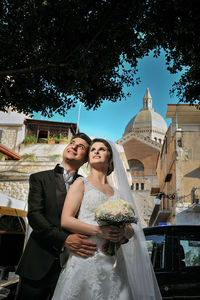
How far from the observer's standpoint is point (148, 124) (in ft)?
285

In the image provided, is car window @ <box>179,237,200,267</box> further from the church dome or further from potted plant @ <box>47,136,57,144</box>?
the church dome

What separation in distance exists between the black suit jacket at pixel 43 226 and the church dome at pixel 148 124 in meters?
81.6

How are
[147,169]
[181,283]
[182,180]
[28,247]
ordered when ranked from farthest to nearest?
1. [147,169]
2. [182,180]
3. [181,283]
4. [28,247]

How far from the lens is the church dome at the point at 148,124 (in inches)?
3333

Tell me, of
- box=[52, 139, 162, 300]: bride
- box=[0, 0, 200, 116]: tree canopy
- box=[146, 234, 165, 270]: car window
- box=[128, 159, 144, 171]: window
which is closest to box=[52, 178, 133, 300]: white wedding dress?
box=[52, 139, 162, 300]: bride

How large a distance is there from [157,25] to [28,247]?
16.1 feet

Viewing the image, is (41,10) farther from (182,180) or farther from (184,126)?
(184,126)

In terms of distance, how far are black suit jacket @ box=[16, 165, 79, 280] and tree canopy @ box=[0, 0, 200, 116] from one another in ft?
11.7

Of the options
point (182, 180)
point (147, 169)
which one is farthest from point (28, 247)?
point (147, 169)

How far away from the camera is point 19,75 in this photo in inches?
256

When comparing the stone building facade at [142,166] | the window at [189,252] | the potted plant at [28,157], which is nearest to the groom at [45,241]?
the window at [189,252]

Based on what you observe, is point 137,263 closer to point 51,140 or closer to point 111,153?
point 111,153

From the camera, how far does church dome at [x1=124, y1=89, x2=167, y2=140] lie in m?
84.7

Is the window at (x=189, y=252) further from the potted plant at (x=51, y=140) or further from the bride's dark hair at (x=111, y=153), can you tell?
the potted plant at (x=51, y=140)
